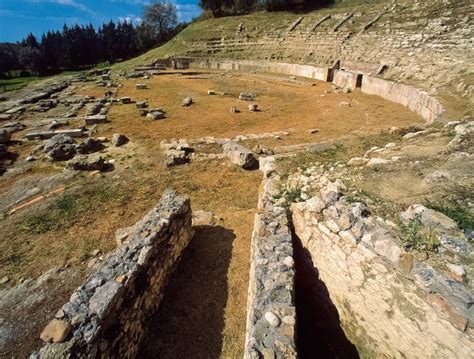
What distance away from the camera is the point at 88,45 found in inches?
2493

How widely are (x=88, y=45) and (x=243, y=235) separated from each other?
73075mm

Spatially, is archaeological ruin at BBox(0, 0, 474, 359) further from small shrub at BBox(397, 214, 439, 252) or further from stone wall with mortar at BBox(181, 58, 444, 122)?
stone wall with mortar at BBox(181, 58, 444, 122)

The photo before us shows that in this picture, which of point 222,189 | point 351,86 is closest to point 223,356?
point 222,189

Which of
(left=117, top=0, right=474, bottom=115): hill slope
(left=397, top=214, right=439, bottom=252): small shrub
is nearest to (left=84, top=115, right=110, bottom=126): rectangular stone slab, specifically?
(left=397, top=214, right=439, bottom=252): small shrub

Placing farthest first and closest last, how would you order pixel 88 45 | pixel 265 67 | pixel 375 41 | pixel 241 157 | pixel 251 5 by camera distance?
1. pixel 88 45
2. pixel 251 5
3. pixel 265 67
4. pixel 375 41
5. pixel 241 157

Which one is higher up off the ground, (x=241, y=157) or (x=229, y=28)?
(x=229, y=28)

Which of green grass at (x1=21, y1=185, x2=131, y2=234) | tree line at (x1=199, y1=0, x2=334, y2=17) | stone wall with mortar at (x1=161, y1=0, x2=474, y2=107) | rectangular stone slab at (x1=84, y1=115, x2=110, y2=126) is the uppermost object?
tree line at (x1=199, y1=0, x2=334, y2=17)

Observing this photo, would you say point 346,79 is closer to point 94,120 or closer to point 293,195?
point 94,120

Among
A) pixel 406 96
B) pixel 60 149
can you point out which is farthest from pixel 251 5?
pixel 60 149

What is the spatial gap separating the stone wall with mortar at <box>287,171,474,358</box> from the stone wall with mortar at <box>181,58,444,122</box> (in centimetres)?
1102

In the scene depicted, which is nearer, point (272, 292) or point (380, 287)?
point (380, 287)

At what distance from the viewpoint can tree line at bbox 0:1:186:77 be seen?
56.6 m

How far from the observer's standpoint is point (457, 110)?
12609 millimetres

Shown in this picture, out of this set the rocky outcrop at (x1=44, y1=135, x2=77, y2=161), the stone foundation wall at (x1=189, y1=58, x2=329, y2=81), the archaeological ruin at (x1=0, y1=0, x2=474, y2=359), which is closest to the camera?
the archaeological ruin at (x1=0, y1=0, x2=474, y2=359)
